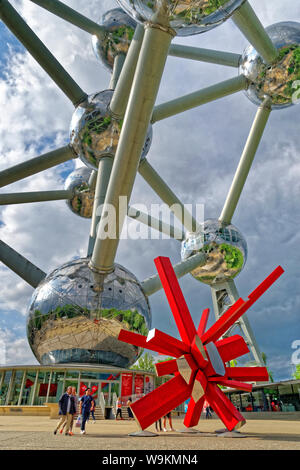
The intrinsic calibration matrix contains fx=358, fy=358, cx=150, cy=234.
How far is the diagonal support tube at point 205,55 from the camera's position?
14.9 meters

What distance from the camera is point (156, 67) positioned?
258 inches

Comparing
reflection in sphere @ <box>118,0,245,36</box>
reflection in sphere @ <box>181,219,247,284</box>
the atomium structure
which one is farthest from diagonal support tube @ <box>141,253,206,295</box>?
Result: reflection in sphere @ <box>118,0,245,36</box>

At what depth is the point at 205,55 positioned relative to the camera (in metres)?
15.1

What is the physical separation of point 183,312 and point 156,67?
4.46 metres

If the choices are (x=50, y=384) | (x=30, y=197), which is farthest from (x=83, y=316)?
(x=50, y=384)

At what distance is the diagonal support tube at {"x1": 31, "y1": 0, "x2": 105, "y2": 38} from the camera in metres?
12.8

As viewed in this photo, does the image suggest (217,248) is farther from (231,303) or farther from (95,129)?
(95,129)

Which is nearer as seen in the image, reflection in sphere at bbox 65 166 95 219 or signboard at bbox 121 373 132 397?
signboard at bbox 121 373 132 397

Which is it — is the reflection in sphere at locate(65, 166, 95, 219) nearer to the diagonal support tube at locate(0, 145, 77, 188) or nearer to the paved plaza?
the diagonal support tube at locate(0, 145, 77, 188)

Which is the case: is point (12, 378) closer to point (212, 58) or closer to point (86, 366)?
point (86, 366)

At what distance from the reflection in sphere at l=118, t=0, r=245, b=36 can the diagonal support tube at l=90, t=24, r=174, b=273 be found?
0.20 metres

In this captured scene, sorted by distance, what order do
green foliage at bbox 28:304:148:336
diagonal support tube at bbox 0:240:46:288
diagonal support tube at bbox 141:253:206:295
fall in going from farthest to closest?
diagonal support tube at bbox 141:253:206:295
diagonal support tube at bbox 0:240:46:288
green foliage at bbox 28:304:148:336

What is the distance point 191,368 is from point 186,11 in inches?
234
